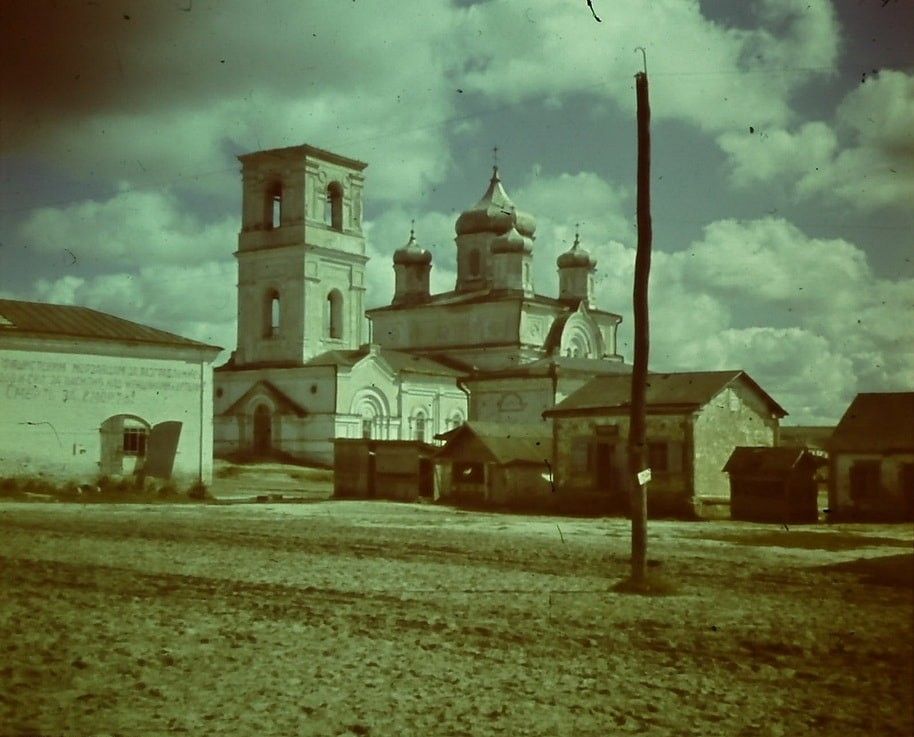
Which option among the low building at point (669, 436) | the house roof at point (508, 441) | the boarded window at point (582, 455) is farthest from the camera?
the house roof at point (508, 441)

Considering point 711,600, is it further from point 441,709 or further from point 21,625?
point 21,625

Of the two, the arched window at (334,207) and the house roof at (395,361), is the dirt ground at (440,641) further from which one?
the arched window at (334,207)

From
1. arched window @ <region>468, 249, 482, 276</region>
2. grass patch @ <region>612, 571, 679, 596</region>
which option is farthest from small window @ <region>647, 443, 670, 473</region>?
arched window @ <region>468, 249, 482, 276</region>

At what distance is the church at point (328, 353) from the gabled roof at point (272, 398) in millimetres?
60

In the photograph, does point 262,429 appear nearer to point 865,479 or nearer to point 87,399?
point 87,399

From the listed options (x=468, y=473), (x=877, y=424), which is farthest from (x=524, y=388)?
(x=877, y=424)

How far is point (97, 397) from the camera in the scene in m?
31.6

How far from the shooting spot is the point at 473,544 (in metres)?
18.9

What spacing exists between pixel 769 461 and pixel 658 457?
324cm

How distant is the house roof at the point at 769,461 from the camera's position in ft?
88.4

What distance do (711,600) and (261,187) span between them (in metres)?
45.8

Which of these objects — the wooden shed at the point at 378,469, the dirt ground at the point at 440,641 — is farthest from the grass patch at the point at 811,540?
the wooden shed at the point at 378,469

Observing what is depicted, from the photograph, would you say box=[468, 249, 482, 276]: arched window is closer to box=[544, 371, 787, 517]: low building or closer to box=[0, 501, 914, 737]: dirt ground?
box=[544, 371, 787, 517]: low building

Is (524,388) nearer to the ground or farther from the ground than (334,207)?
nearer to the ground
